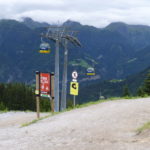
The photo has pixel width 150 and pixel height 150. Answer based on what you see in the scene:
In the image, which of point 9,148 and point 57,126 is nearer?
point 9,148

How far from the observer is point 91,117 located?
58.2 ft

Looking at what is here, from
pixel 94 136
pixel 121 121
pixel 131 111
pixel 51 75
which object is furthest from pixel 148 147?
pixel 51 75

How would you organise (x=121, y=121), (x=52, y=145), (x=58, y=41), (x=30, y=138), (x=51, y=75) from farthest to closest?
(x=58, y=41) < (x=51, y=75) < (x=121, y=121) < (x=30, y=138) < (x=52, y=145)

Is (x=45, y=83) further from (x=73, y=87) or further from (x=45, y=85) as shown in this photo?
(x=73, y=87)

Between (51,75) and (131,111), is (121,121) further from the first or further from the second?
(51,75)

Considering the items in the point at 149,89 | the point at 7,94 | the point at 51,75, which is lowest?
the point at 7,94

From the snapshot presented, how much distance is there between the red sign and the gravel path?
15.1 ft

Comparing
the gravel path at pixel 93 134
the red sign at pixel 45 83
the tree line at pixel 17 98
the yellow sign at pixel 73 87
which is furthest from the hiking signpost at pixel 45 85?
the tree line at pixel 17 98

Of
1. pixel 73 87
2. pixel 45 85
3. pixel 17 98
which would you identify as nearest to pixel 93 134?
pixel 45 85

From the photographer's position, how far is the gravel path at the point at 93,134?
12.0 meters

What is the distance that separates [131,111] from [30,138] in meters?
5.22

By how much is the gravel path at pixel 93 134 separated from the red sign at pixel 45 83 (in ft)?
15.1

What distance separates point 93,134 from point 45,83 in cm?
992

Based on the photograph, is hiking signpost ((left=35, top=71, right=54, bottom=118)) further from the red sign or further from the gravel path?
the gravel path
